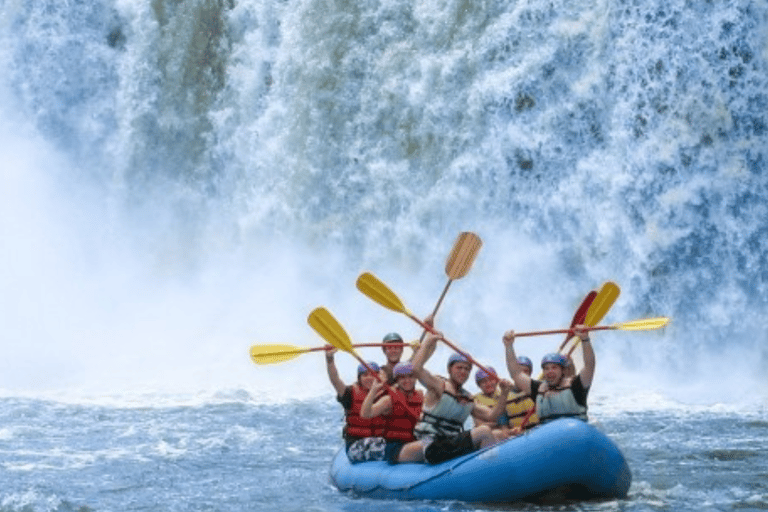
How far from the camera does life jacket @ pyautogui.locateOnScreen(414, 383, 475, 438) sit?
35.5 ft

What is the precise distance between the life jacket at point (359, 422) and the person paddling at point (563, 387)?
1.16 meters

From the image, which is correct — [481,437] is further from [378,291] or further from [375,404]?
[378,291]

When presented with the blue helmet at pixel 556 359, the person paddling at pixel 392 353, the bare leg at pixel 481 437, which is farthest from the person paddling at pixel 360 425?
the blue helmet at pixel 556 359

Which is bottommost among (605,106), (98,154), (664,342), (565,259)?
(664,342)

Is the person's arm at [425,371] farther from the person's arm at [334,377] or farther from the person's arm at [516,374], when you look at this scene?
the person's arm at [334,377]

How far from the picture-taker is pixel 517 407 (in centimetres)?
1159

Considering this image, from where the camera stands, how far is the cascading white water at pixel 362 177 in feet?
61.5

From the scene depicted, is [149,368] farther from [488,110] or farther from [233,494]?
[233,494]

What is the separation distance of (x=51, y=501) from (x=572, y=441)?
3692 mm

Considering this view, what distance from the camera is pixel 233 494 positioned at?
39.2ft

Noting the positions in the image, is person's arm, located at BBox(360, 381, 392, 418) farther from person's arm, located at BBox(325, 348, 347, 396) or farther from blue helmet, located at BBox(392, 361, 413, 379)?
person's arm, located at BBox(325, 348, 347, 396)

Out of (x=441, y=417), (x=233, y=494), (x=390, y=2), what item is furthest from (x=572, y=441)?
(x=390, y=2)

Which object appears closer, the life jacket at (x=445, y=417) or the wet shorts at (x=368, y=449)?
the life jacket at (x=445, y=417)

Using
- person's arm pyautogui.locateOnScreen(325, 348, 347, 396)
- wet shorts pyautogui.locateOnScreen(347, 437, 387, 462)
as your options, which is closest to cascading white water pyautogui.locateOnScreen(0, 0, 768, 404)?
person's arm pyautogui.locateOnScreen(325, 348, 347, 396)
